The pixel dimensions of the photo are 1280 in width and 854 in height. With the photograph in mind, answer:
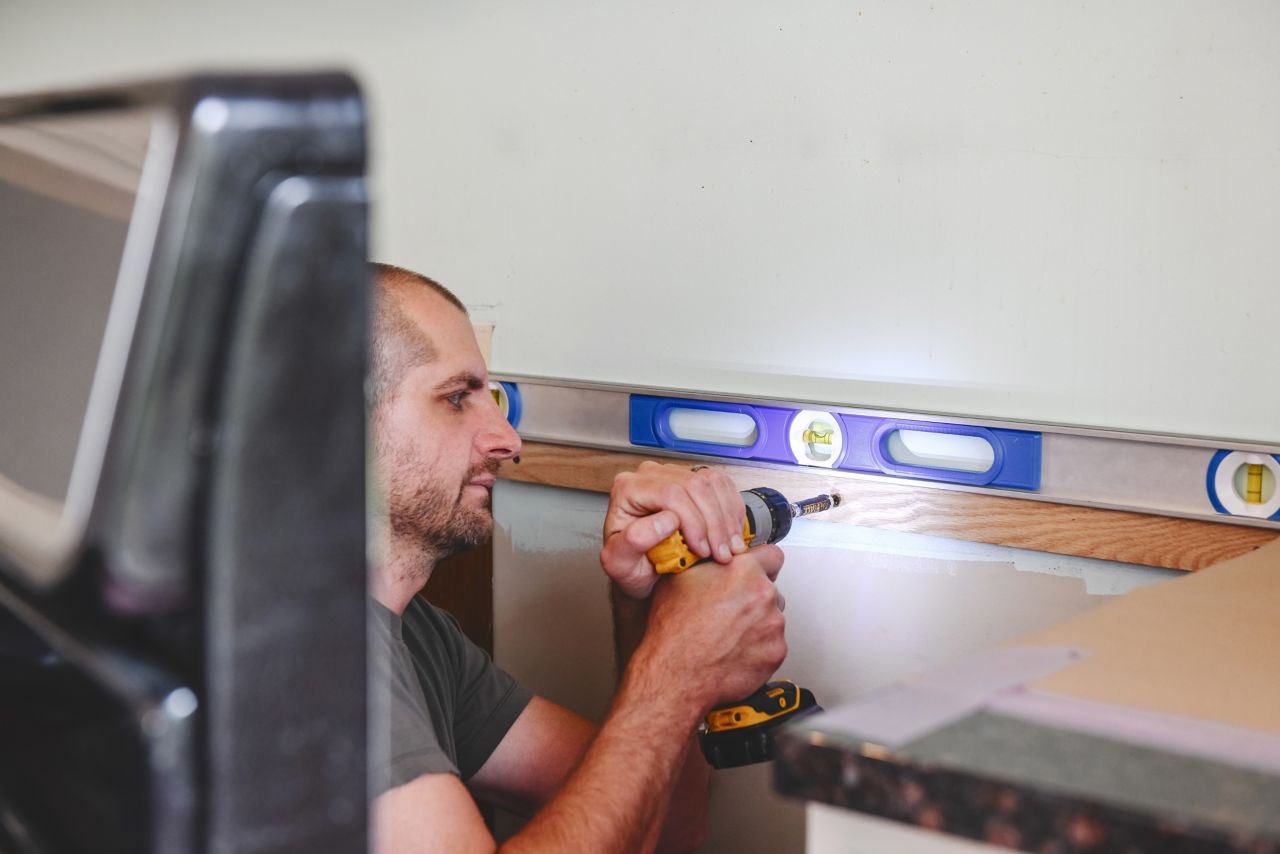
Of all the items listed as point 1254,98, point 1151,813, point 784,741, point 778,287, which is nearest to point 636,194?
point 778,287

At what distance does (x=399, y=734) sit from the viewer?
3.10 feet

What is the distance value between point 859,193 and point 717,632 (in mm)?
550

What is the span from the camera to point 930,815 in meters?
0.46

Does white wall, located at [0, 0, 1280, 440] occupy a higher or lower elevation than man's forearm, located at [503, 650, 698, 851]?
higher

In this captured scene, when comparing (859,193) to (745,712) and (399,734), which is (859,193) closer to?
(745,712)

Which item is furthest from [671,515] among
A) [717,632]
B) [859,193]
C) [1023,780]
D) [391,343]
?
[1023,780]

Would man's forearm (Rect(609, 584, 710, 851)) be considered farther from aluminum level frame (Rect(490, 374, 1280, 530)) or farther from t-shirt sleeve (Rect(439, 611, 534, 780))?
aluminum level frame (Rect(490, 374, 1280, 530))

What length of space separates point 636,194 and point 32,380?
47.8 inches

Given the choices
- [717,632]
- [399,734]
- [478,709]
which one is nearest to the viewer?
[399,734]

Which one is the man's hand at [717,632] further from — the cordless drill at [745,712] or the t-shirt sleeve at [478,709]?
the t-shirt sleeve at [478,709]

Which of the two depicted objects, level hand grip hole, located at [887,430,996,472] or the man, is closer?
the man

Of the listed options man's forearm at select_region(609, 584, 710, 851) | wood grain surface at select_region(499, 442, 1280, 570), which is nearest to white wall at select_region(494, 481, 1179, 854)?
wood grain surface at select_region(499, 442, 1280, 570)

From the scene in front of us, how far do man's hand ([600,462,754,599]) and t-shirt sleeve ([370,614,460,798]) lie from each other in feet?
0.95

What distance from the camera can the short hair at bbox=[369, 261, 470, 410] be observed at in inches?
46.5
